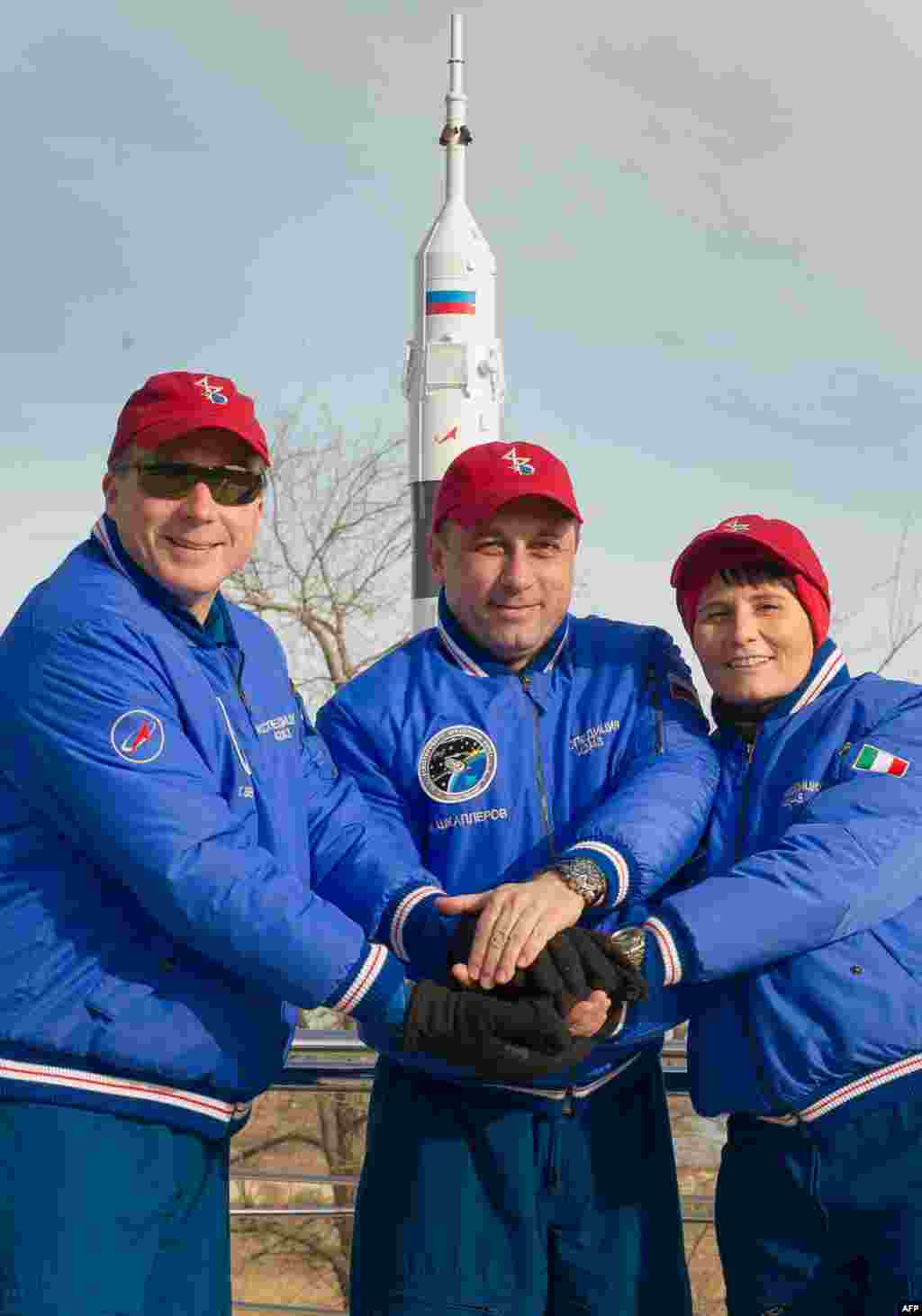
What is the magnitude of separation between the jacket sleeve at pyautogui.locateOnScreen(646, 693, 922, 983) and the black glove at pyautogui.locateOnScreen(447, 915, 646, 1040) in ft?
0.30

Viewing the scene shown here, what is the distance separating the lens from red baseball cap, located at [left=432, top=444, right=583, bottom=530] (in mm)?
3566

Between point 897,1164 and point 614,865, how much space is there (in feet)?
2.58

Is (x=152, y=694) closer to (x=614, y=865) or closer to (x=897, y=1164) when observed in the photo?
(x=614, y=865)

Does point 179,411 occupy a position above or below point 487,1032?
above

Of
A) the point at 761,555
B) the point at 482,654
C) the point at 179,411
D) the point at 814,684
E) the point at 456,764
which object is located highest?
the point at 179,411

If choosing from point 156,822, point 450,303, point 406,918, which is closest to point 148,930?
point 156,822

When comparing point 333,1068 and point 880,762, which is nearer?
point 880,762

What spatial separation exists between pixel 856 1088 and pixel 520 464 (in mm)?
1461

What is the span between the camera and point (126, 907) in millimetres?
2973

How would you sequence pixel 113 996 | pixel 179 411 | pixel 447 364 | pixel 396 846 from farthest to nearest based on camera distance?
pixel 447 364 → pixel 396 846 → pixel 179 411 → pixel 113 996

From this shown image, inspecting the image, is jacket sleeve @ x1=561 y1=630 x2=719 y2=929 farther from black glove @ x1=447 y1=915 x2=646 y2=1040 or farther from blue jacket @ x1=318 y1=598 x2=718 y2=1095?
black glove @ x1=447 y1=915 x2=646 y2=1040

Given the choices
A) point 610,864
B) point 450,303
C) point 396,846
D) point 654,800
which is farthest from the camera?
point 450,303

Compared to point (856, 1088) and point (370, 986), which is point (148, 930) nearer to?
point (370, 986)

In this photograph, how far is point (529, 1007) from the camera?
3.07 metres
